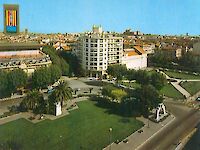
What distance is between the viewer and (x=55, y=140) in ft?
24.1

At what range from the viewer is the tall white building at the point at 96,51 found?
1647cm

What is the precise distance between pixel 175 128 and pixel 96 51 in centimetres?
856

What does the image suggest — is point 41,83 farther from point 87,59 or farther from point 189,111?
point 189,111

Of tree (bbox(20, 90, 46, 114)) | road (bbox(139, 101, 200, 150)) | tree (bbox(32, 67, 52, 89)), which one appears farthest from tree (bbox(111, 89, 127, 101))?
tree (bbox(32, 67, 52, 89))

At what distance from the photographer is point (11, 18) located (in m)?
6.44

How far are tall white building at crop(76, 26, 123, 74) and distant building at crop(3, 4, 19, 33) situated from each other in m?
10.1

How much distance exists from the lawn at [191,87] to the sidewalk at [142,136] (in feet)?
15.7

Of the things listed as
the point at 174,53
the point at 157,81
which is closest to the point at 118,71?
the point at 157,81

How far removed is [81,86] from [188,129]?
253 inches

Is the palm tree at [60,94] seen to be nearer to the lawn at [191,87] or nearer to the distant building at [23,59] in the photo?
the distant building at [23,59]

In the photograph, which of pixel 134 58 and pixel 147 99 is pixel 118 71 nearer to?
pixel 134 58

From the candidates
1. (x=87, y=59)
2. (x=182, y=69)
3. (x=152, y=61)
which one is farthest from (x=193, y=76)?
(x=87, y=59)

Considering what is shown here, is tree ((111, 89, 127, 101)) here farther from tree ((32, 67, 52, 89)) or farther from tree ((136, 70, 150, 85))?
tree ((32, 67, 52, 89))

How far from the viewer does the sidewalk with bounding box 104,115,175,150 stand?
7273 mm
